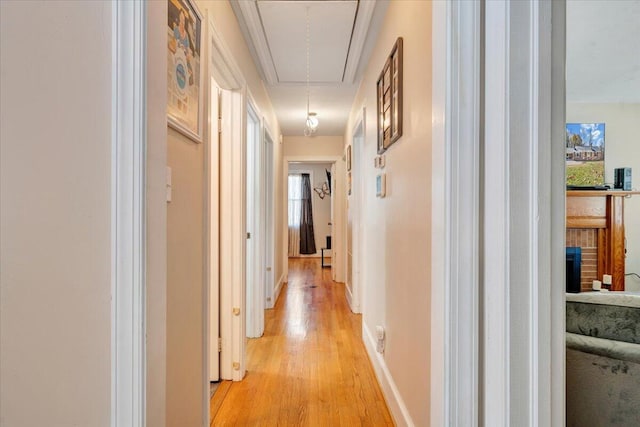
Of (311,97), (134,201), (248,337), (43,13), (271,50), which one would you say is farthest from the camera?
(311,97)

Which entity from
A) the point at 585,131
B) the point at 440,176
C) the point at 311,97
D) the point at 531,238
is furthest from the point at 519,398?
the point at 311,97

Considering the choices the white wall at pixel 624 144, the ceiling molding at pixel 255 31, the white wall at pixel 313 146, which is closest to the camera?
the white wall at pixel 624 144

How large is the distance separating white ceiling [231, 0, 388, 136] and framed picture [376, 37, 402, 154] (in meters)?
0.44

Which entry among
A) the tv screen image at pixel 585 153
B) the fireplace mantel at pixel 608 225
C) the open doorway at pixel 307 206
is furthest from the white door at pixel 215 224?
the open doorway at pixel 307 206

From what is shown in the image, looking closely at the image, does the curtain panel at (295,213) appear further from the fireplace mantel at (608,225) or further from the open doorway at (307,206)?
the fireplace mantel at (608,225)

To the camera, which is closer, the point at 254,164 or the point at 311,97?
the point at 254,164

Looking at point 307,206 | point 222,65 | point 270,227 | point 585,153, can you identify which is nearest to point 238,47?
point 222,65

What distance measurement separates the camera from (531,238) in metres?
0.71

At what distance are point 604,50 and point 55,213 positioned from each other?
250 cm

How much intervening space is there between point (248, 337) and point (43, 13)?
9.85 feet

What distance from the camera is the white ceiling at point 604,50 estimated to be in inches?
60.3

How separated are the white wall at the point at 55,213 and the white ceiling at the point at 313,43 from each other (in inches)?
65.4

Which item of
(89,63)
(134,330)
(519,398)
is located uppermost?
(89,63)

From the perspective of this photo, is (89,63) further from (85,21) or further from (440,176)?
(440,176)
